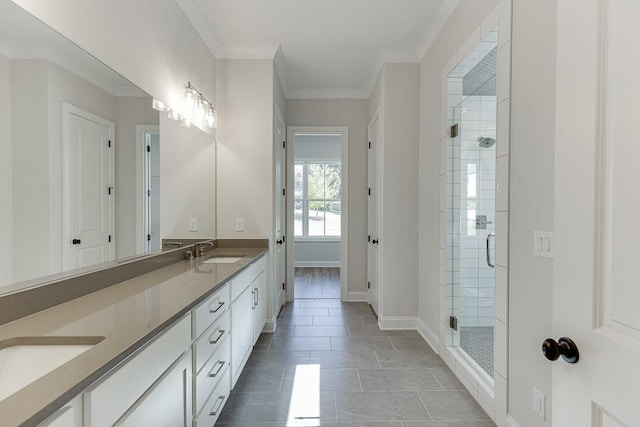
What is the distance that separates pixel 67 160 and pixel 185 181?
1.30 metres

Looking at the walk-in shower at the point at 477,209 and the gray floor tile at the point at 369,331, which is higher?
the walk-in shower at the point at 477,209

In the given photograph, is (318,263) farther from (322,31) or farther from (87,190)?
(87,190)

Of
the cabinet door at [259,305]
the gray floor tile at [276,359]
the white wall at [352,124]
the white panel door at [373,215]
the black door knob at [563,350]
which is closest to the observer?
the black door knob at [563,350]

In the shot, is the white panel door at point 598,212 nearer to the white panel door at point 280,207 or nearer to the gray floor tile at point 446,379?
the gray floor tile at point 446,379

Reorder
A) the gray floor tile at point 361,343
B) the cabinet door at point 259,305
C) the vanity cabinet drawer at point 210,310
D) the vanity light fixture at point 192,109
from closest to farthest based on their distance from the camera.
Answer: the vanity cabinet drawer at point 210,310 < the vanity light fixture at point 192,109 < the cabinet door at point 259,305 < the gray floor tile at point 361,343

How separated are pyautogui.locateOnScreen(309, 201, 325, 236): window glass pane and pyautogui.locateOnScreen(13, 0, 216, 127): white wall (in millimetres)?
4559

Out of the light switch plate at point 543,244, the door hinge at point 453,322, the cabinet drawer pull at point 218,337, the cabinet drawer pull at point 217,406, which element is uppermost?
the light switch plate at point 543,244

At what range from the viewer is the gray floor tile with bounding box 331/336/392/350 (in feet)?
9.75

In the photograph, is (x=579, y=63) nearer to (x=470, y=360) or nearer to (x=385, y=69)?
(x=470, y=360)

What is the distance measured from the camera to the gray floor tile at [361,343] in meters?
2.97

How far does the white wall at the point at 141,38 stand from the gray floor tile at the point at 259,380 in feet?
6.56

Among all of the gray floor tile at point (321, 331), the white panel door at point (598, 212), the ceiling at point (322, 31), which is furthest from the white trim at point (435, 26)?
the gray floor tile at point (321, 331)

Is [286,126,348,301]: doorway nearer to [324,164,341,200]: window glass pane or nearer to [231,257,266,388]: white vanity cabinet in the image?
[324,164,341,200]: window glass pane

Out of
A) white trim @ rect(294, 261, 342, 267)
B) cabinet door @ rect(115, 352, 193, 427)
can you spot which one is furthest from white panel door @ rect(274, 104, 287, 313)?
white trim @ rect(294, 261, 342, 267)
